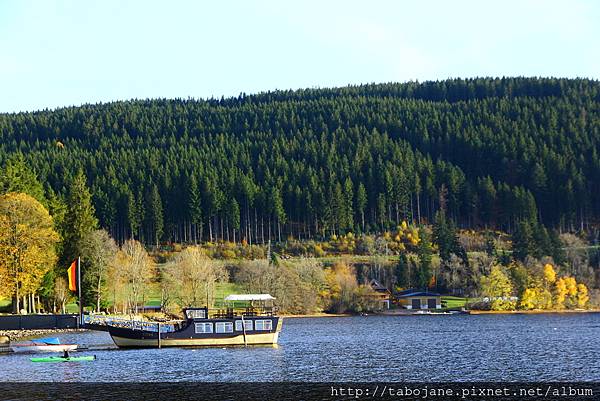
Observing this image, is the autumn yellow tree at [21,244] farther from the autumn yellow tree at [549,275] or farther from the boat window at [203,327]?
the autumn yellow tree at [549,275]

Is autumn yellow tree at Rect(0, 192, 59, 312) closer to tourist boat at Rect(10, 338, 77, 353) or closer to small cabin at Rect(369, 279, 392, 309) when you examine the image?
tourist boat at Rect(10, 338, 77, 353)

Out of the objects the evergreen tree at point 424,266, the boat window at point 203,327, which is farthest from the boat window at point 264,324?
the evergreen tree at point 424,266

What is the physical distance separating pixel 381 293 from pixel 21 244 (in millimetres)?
90884

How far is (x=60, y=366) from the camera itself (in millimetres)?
74250

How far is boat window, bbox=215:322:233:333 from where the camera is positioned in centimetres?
9369

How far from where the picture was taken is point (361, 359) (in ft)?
259

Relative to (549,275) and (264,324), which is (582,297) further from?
(264,324)

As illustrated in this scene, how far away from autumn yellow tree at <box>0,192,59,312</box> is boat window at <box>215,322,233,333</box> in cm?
2869

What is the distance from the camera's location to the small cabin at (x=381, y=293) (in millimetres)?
180000

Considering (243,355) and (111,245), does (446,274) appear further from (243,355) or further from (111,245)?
(243,355)

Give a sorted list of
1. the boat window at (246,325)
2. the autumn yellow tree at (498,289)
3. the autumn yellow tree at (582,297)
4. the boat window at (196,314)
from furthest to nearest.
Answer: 1. the autumn yellow tree at (582,297)
2. the autumn yellow tree at (498,289)
3. the boat window at (246,325)
4. the boat window at (196,314)

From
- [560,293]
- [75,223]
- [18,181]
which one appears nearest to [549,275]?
[560,293]

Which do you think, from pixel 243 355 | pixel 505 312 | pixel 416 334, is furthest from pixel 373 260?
pixel 243 355

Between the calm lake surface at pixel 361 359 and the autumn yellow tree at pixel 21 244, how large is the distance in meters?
8.74
